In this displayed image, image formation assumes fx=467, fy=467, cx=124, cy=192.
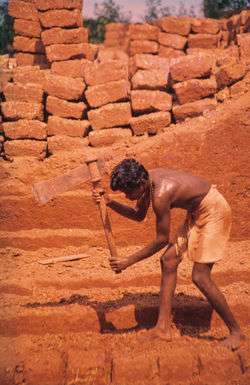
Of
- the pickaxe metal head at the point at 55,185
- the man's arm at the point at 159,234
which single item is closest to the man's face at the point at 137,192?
the man's arm at the point at 159,234

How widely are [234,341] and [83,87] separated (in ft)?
20.8

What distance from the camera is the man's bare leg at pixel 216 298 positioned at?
137 inches

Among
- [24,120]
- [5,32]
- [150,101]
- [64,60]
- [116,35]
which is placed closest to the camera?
[150,101]

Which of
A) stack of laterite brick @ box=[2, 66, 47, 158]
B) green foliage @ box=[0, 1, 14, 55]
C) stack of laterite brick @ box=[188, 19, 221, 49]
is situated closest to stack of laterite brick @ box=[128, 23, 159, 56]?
stack of laterite brick @ box=[188, 19, 221, 49]

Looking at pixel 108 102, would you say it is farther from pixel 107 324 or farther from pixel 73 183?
pixel 107 324

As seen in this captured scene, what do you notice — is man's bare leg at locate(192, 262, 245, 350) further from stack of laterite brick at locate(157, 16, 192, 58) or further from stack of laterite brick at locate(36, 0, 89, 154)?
stack of laterite brick at locate(157, 16, 192, 58)

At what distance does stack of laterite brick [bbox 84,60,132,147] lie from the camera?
8.16 m

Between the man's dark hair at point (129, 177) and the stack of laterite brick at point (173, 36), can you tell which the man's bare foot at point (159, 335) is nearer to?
the man's dark hair at point (129, 177)

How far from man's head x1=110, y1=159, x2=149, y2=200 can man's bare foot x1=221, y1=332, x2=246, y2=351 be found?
1.30 meters

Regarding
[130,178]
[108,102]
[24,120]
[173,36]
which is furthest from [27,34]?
[130,178]

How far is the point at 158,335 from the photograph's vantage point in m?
3.69

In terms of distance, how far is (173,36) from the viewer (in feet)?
35.0

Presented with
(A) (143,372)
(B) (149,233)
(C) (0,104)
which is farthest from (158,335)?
(C) (0,104)

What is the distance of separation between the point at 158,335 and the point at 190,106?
4.96 m
